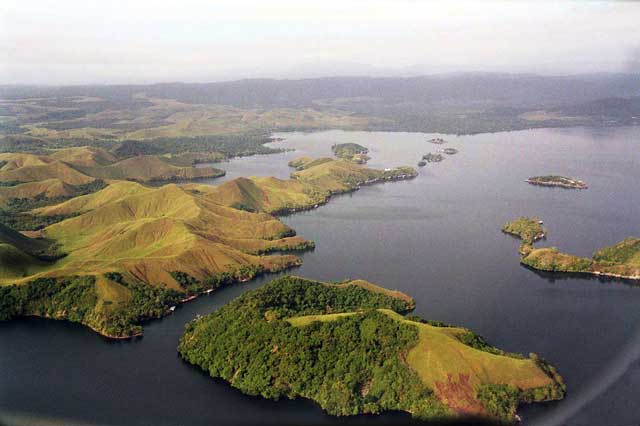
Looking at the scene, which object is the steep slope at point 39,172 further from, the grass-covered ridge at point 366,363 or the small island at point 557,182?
the small island at point 557,182

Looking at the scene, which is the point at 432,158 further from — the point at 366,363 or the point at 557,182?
the point at 366,363

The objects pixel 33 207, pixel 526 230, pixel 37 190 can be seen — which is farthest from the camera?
pixel 37 190

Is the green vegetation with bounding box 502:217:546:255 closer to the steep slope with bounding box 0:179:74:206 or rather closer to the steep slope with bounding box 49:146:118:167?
the steep slope with bounding box 0:179:74:206

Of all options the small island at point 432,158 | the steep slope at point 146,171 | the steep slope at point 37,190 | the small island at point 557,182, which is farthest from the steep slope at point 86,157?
the small island at point 557,182

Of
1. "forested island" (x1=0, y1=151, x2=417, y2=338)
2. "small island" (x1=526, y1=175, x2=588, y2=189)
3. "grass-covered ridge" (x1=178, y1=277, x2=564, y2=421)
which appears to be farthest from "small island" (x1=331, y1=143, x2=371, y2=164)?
"grass-covered ridge" (x1=178, y1=277, x2=564, y2=421)

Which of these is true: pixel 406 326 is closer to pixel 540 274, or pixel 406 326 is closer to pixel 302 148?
pixel 540 274

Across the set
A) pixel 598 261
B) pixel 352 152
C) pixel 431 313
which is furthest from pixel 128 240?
pixel 352 152
